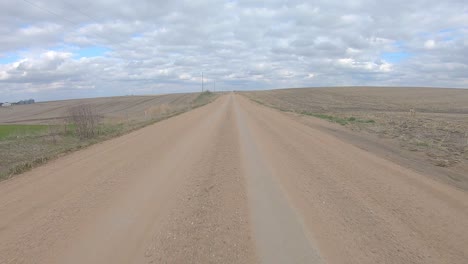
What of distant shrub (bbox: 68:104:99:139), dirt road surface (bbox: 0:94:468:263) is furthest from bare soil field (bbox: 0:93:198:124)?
dirt road surface (bbox: 0:94:468:263)

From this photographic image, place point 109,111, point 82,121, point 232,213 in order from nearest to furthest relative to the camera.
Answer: point 232,213 → point 82,121 → point 109,111

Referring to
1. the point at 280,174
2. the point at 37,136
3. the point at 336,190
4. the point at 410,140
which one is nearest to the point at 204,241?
the point at 336,190

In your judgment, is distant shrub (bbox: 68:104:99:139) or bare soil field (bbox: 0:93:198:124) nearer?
distant shrub (bbox: 68:104:99:139)

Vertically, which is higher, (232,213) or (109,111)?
(232,213)

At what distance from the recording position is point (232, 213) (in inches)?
234

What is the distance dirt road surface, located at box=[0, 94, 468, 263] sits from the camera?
456 centimetres

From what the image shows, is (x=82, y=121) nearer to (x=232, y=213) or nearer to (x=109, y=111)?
(x=232, y=213)

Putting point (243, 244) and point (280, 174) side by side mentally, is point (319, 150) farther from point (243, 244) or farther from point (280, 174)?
point (243, 244)

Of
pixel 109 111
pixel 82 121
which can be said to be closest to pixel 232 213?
pixel 82 121

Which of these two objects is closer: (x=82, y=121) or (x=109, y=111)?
(x=82, y=121)

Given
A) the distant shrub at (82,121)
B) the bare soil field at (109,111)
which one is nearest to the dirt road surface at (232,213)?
the distant shrub at (82,121)

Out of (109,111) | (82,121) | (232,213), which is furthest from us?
(109,111)

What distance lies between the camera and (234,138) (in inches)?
581

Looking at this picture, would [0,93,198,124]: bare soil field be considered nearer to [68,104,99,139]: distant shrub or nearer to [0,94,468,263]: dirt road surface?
[68,104,99,139]: distant shrub
